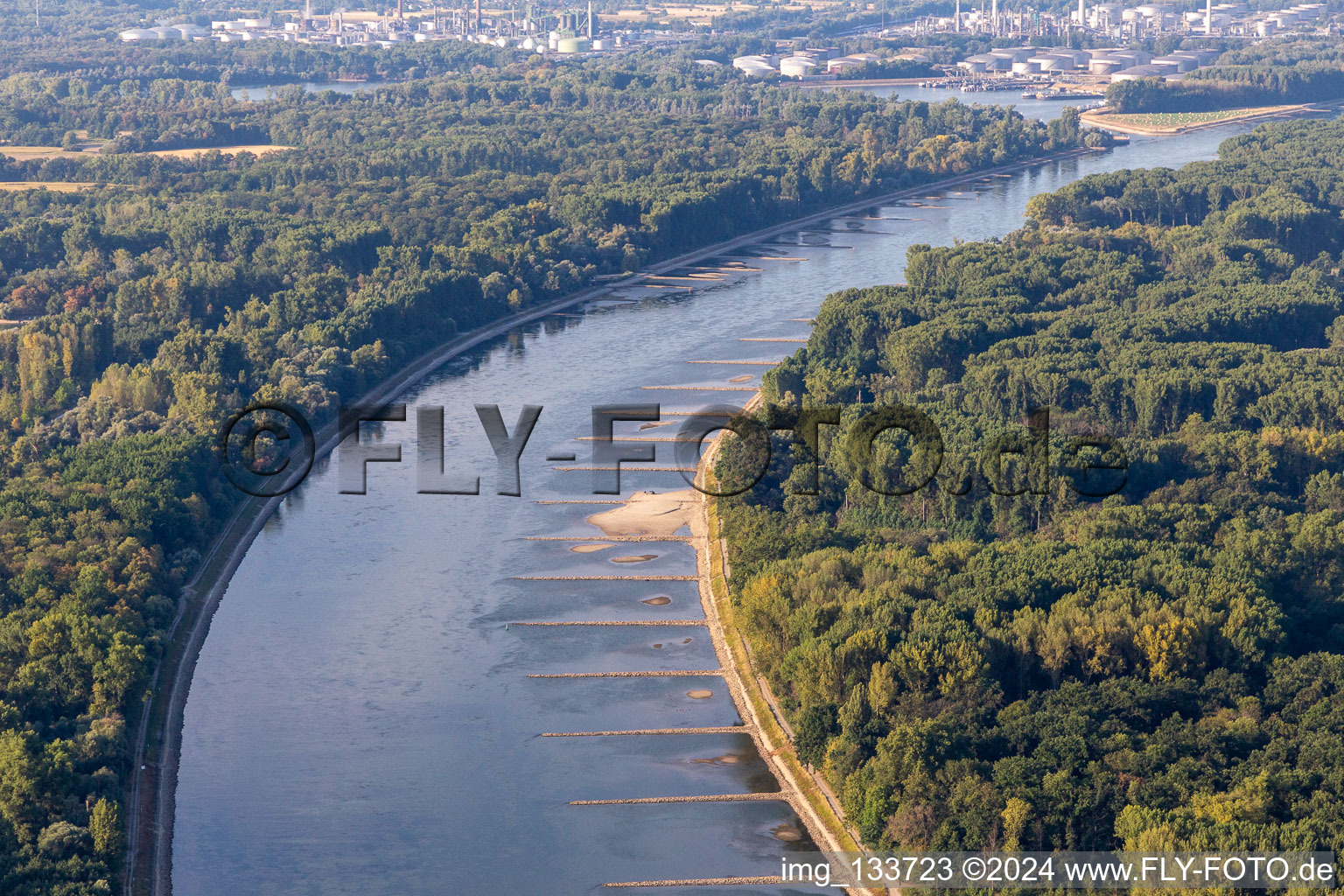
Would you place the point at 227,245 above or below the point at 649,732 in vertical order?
above

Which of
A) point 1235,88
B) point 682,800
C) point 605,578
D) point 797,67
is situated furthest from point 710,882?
point 797,67

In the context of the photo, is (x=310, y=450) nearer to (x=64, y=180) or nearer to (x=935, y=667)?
(x=935, y=667)

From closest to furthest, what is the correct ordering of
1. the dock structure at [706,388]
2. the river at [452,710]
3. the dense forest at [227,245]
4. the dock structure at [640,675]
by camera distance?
1. the river at [452,710]
2. the dense forest at [227,245]
3. the dock structure at [640,675]
4. the dock structure at [706,388]

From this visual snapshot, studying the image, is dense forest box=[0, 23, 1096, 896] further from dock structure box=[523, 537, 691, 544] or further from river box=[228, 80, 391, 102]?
dock structure box=[523, 537, 691, 544]

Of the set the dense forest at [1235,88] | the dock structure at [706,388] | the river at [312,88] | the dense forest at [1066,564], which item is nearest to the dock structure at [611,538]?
the dense forest at [1066,564]

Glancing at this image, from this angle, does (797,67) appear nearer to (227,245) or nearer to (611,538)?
(227,245)

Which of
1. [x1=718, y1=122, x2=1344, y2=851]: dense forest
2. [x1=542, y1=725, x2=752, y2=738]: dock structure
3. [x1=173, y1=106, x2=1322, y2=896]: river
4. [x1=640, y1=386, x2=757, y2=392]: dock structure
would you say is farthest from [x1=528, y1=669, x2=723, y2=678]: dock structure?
[x1=640, y1=386, x2=757, y2=392]: dock structure

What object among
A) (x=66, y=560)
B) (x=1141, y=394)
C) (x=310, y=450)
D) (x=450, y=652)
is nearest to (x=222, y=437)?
(x=310, y=450)

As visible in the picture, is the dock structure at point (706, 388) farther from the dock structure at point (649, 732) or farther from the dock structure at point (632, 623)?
the dock structure at point (649, 732)
